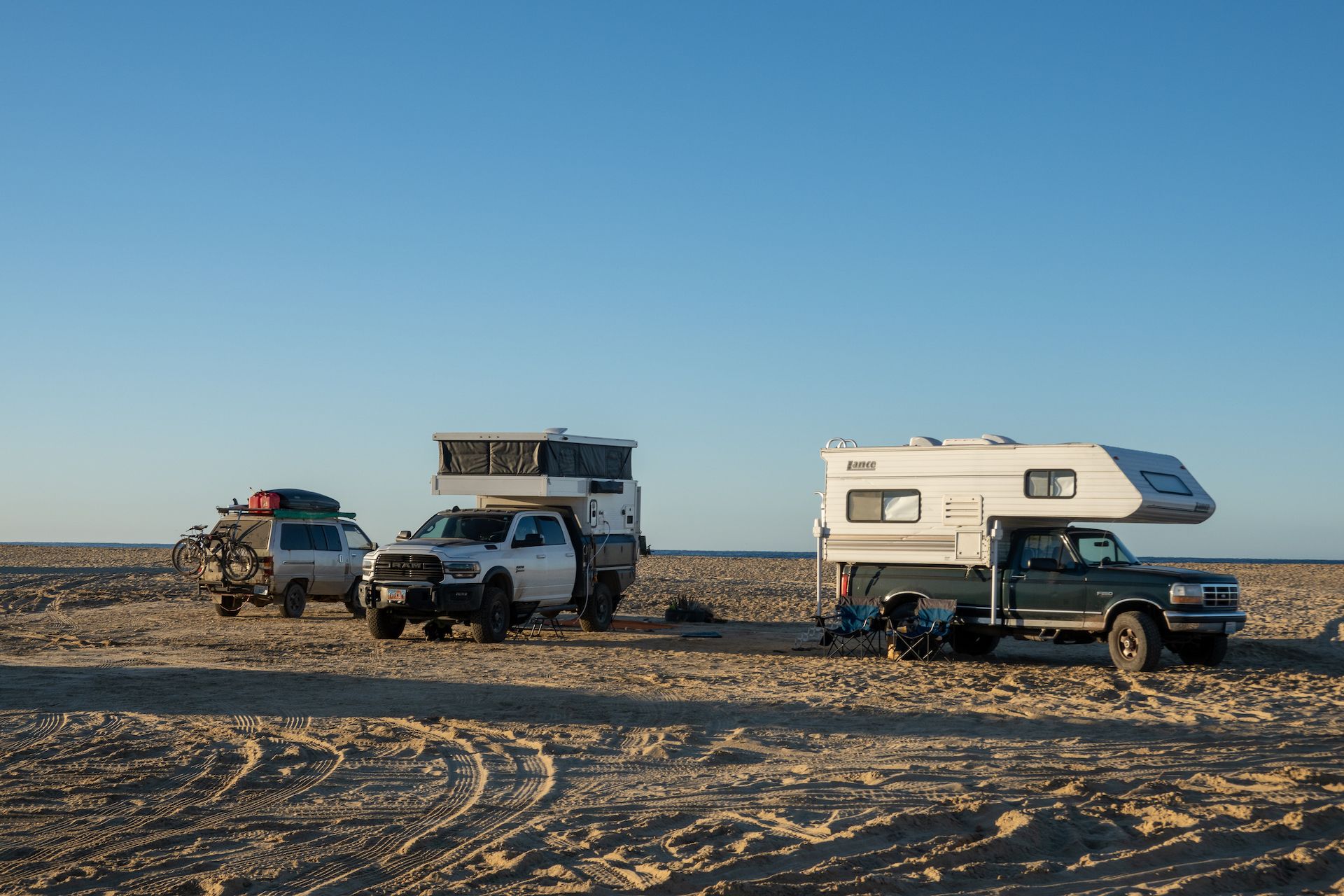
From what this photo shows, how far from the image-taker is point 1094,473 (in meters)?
15.3

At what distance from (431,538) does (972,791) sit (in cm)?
1175

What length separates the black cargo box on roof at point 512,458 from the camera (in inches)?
747

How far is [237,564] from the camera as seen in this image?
2161cm

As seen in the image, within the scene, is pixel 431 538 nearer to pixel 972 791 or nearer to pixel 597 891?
pixel 972 791

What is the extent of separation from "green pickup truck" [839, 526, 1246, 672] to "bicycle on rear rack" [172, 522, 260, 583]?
10343mm

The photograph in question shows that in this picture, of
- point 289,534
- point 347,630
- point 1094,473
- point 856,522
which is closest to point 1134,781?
point 1094,473

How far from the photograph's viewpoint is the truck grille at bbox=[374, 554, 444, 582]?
1742 centimetres

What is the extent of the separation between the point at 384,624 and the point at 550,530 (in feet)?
9.28

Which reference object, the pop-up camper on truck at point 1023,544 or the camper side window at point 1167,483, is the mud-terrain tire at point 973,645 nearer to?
the pop-up camper on truck at point 1023,544

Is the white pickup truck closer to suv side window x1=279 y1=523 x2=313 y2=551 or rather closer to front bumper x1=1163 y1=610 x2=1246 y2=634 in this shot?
suv side window x1=279 y1=523 x2=313 y2=551

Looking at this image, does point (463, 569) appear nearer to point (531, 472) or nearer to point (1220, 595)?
point (531, 472)

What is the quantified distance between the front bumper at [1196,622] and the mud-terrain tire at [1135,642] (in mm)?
218

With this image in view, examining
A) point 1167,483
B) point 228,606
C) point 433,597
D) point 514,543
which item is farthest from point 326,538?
point 1167,483

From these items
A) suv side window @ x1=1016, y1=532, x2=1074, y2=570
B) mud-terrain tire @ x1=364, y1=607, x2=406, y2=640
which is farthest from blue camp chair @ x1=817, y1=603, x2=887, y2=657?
mud-terrain tire @ x1=364, y1=607, x2=406, y2=640
